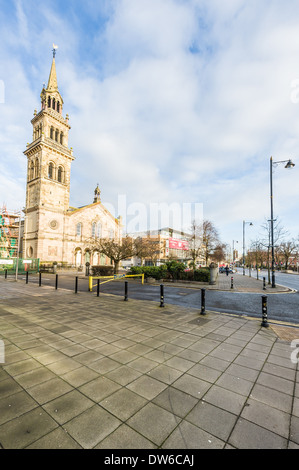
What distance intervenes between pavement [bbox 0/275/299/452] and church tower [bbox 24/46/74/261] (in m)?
32.0

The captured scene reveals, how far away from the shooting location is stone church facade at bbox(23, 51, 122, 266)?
35.2 metres

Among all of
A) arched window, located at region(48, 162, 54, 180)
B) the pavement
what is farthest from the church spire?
the pavement

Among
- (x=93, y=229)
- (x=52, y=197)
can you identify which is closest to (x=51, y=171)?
(x=52, y=197)

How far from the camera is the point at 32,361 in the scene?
3982 mm

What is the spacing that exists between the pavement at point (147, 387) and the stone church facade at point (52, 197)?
97.9 ft

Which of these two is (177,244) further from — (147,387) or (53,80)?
(147,387)

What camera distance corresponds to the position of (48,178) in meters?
36.6

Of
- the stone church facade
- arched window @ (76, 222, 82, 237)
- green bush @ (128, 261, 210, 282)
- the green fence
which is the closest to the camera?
green bush @ (128, 261, 210, 282)

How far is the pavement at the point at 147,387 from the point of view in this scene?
2.31 metres

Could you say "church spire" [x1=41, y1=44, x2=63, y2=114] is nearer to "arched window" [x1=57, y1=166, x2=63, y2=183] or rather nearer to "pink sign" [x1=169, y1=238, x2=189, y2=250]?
"arched window" [x1=57, y1=166, x2=63, y2=183]

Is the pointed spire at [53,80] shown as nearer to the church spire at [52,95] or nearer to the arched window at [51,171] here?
the church spire at [52,95]

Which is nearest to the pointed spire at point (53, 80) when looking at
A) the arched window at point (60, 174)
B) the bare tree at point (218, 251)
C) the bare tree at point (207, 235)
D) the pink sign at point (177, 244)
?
the arched window at point (60, 174)
